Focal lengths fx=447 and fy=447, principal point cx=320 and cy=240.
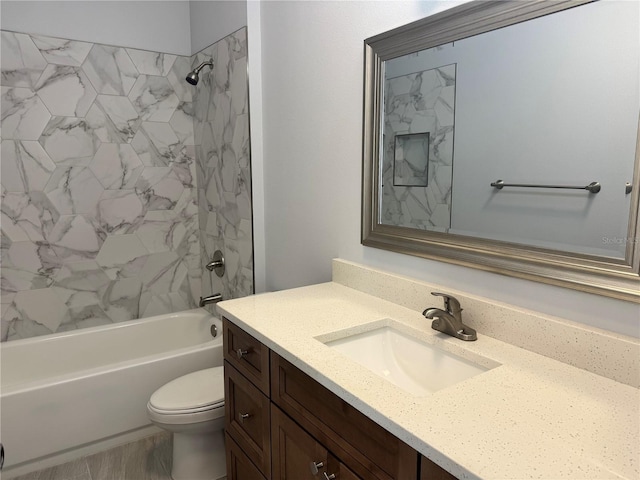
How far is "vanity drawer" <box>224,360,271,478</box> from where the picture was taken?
4.81 feet

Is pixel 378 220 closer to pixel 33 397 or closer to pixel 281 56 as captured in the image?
pixel 281 56

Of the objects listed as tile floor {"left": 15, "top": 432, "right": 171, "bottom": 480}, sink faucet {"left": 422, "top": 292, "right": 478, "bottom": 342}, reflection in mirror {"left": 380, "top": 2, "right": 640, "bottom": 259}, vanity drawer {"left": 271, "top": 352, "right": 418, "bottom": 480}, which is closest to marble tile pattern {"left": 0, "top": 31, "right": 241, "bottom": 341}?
tile floor {"left": 15, "top": 432, "right": 171, "bottom": 480}

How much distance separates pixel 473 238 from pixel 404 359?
45cm

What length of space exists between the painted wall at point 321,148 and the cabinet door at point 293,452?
0.61m

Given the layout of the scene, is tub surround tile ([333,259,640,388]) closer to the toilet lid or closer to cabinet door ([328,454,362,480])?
cabinet door ([328,454,362,480])

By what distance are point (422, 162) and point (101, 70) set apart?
2.21 meters

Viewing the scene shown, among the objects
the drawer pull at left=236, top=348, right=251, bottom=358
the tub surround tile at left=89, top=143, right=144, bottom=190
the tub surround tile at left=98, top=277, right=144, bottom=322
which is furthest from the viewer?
the tub surround tile at left=98, top=277, right=144, bottom=322

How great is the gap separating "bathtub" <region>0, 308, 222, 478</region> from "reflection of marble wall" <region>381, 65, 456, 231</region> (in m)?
1.47

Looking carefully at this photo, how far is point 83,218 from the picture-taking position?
9.22ft

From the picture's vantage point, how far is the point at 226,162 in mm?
2725

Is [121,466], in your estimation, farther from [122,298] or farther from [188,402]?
[122,298]

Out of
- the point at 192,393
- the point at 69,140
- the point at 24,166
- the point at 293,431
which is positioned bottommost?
the point at 192,393

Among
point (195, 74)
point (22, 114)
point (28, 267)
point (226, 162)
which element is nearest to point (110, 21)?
point (195, 74)

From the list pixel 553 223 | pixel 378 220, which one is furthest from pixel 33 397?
pixel 553 223
